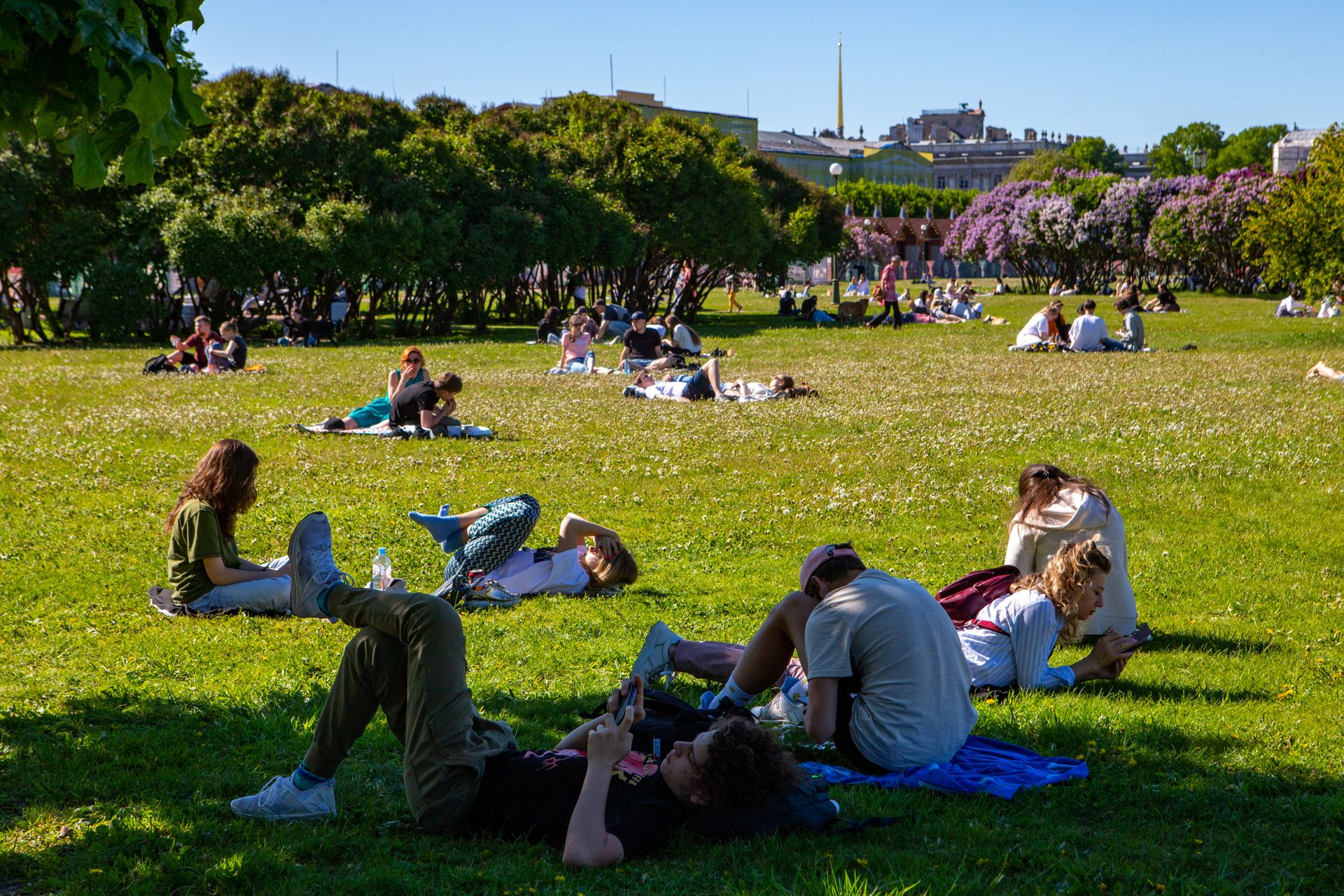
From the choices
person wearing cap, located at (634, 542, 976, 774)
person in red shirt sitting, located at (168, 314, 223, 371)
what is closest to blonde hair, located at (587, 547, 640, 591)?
person wearing cap, located at (634, 542, 976, 774)

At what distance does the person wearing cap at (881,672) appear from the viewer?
16.5ft

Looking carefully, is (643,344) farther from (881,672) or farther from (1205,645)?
(881,672)

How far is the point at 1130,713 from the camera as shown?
5895mm

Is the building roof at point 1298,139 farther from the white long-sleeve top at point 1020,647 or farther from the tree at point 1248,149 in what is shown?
the white long-sleeve top at point 1020,647

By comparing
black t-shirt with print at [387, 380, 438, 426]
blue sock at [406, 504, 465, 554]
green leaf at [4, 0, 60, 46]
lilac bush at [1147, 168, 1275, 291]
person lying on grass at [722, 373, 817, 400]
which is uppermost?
lilac bush at [1147, 168, 1275, 291]

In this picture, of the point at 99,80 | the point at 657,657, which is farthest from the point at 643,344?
the point at 99,80

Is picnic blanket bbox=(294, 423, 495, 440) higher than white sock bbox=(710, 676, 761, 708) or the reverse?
higher

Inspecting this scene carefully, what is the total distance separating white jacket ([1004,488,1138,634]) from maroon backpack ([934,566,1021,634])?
0.60 ft

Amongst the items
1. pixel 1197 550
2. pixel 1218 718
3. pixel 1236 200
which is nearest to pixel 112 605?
pixel 1218 718

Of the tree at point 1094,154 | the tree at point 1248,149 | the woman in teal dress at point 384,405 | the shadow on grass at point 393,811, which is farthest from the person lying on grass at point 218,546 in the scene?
the tree at point 1094,154

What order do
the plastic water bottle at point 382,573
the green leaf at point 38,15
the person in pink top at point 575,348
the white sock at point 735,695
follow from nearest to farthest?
the green leaf at point 38,15 → the white sock at point 735,695 → the plastic water bottle at point 382,573 → the person in pink top at point 575,348

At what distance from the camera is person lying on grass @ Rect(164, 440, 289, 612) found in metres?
7.25

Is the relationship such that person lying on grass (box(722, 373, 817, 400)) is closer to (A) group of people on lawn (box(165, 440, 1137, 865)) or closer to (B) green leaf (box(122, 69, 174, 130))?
(A) group of people on lawn (box(165, 440, 1137, 865))

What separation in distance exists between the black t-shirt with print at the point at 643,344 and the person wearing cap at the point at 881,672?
19.1m
